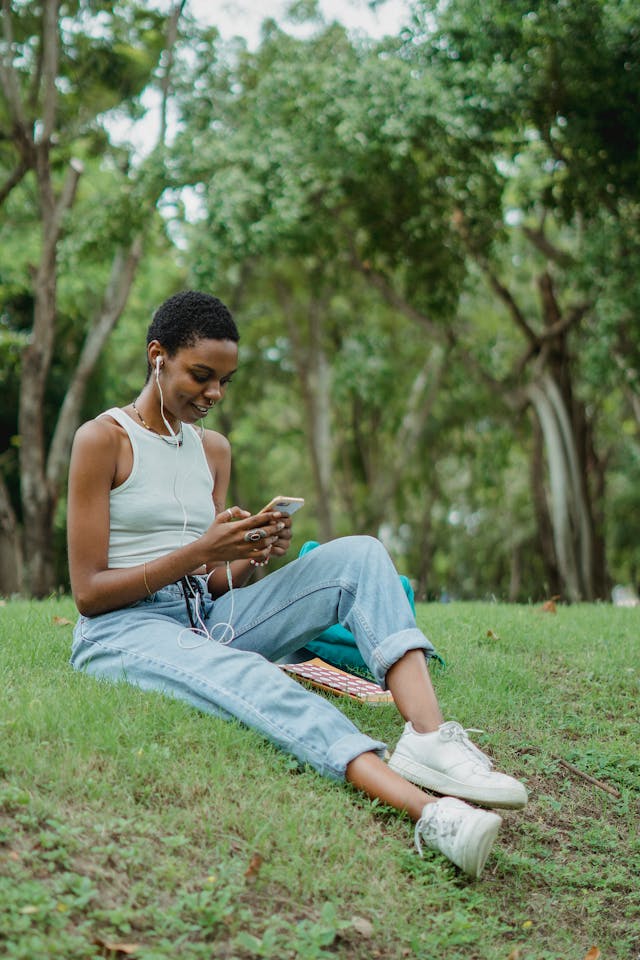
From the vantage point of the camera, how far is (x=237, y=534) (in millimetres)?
4012

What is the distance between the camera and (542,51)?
1091 cm

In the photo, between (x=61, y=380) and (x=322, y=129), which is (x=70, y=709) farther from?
(x=61, y=380)

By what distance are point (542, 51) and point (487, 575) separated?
18598mm

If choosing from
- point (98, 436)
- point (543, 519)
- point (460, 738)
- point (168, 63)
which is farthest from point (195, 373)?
point (543, 519)

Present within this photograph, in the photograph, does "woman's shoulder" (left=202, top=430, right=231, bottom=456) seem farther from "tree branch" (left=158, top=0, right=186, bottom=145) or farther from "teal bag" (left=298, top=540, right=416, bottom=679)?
"tree branch" (left=158, top=0, right=186, bottom=145)

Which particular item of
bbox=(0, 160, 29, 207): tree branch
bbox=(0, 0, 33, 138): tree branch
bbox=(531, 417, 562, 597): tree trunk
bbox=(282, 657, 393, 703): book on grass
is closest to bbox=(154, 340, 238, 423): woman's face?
bbox=(282, 657, 393, 703): book on grass

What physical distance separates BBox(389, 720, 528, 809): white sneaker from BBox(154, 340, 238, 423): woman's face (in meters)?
1.59

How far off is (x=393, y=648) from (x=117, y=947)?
1.48 meters

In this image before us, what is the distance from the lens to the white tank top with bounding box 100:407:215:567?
4281 mm

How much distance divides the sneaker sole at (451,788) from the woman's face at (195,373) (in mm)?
1655

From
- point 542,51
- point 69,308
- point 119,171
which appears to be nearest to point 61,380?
point 69,308

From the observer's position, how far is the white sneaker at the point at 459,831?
11.0 feet

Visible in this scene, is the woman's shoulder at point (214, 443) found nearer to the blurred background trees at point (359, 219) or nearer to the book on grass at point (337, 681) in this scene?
the book on grass at point (337, 681)

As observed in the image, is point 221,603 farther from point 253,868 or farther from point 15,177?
point 15,177
